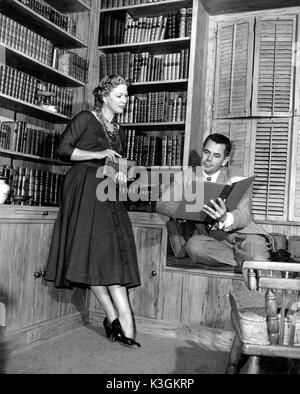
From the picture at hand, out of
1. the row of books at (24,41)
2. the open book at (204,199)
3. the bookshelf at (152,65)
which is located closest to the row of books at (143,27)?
the bookshelf at (152,65)

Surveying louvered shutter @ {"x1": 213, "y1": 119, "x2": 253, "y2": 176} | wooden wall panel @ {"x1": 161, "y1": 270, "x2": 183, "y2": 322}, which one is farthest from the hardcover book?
louvered shutter @ {"x1": 213, "y1": 119, "x2": 253, "y2": 176}

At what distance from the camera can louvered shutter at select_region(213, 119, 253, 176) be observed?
3.33m

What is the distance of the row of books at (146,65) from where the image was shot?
341 centimetres

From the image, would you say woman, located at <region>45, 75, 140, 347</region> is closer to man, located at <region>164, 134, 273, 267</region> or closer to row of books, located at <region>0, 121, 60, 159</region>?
man, located at <region>164, 134, 273, 267</region>

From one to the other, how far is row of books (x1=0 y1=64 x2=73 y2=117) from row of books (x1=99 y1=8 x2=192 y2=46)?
569mm

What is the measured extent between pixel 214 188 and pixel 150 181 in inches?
48.0

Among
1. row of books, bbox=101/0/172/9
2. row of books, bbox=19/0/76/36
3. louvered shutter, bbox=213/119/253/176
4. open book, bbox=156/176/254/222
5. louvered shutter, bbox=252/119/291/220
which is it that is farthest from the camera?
row of books, bbox=101/0/172/9

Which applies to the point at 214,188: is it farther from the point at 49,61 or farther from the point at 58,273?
the point at 49,61

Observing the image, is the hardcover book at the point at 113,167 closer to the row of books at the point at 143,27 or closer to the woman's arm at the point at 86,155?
the woman's arm at the point at 86,155

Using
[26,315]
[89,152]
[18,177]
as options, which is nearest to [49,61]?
[18,177]

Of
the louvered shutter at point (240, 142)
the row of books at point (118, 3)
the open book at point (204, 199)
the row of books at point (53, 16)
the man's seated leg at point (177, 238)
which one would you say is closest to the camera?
the open book at point (204, 199)

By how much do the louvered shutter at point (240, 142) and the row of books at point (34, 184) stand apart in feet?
4.29

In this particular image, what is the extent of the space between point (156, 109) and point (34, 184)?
42.4 inches

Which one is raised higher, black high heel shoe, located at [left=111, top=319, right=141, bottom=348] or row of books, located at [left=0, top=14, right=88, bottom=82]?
Answer: row of books, located at [left=0, top=14, right=88, bottom=82]
